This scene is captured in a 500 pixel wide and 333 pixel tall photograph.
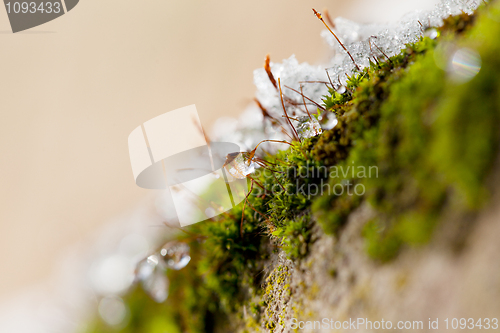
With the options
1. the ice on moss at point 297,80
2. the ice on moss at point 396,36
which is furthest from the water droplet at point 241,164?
the ice on moss at point 396,36

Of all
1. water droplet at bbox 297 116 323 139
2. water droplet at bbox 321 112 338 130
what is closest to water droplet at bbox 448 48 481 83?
water droplet at bbox 321 112 338 130

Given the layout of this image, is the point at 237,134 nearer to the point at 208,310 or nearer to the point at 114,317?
the point at 208,310

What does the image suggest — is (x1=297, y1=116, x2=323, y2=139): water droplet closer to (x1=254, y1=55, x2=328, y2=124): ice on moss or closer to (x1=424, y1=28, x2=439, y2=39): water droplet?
(x1=254, y1=55, x2=328, y2=124): ice on moss

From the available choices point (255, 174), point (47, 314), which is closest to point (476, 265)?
point (255, 174)

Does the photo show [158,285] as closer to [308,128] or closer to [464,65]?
[308,128]

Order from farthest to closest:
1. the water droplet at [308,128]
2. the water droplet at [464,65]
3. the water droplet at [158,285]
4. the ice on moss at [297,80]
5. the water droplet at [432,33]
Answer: the water droplet at [158,285]
the ice on moss at [297,80]
the water droplet at [308,128]
the water droplet at [432,33]
the water droplet at [464,65]

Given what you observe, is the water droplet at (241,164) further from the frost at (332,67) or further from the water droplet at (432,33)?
the water droplet at (432,33)

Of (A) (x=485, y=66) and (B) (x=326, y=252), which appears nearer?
(A) (x=485, y=66)
